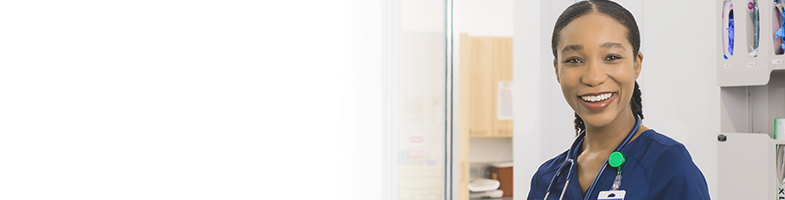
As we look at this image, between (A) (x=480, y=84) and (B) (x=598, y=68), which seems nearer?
(B) (x=598, y=68)

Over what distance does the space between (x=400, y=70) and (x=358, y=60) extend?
13cm

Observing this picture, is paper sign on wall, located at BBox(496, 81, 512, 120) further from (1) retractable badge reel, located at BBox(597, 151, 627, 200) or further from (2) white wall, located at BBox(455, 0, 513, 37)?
(1) retractable badge reel, located at BBox(597, 151, 627, 200)

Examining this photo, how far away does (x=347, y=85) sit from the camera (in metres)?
1.48

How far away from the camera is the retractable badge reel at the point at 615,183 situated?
23.3 inches

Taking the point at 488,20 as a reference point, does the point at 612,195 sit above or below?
below

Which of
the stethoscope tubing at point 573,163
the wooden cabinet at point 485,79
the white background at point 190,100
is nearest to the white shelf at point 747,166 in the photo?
the stethoscope tubing at point 573,163

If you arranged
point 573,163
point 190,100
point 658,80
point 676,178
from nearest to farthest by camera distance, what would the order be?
point 676,178 < point 573,163 < point 658,80 < point 190,100

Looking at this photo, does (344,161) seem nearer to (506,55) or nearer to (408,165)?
(408,165)

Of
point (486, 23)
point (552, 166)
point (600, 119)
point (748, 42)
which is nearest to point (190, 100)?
point (552, 166)

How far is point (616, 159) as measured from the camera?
61cm

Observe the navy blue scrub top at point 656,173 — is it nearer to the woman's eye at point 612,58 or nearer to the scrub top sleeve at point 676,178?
the scrub top sleeve at point 676,178

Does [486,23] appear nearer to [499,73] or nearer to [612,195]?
[499,73]

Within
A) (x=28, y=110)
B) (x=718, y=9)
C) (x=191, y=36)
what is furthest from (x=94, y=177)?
(x=718, y=9)

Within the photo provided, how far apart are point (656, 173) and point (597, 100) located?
103mm
